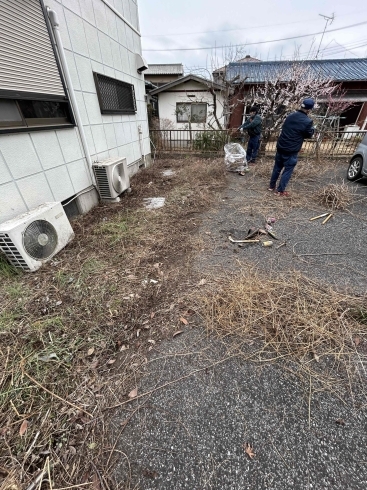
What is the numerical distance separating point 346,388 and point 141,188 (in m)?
4.91

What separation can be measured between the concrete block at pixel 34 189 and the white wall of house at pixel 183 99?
10.5m

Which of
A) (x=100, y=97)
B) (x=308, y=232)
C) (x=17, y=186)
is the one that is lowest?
(x=308, y=232)

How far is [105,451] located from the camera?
1.16m

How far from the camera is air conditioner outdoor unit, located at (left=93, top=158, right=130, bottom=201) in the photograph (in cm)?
386

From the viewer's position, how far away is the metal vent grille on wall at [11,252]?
6.81ft

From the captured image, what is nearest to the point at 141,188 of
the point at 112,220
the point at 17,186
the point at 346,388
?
the point at 112,220

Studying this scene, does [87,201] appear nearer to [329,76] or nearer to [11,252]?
[11,252]

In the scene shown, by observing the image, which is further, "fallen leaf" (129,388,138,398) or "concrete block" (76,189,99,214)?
"concrete block" (76,189,99,214)

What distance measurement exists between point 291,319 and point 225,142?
7.77 metres

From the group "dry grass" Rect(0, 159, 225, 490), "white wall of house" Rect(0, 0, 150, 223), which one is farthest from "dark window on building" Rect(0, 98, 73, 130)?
"dry grass" Rect(0, 159, 225, 490)

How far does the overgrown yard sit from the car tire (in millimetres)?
3572

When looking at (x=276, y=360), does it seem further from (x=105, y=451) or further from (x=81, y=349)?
(x=81, y=349)

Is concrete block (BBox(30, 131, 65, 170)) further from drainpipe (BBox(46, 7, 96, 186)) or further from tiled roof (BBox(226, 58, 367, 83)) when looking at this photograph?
tiled roof (BBox(226, 58, 367, 83))

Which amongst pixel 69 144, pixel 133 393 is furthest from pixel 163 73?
pixel 133 393
